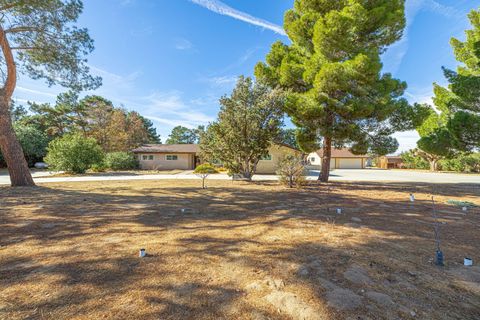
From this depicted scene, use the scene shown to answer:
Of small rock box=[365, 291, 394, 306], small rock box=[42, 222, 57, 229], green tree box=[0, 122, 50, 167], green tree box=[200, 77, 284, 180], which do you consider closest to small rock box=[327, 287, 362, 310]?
small rock box=[365, 291, 394, 306]

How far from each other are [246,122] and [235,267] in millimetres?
9255

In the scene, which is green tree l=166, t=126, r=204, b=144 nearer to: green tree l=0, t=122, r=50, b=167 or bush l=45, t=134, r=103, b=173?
green tree l=0, t=122, r=50, b=167

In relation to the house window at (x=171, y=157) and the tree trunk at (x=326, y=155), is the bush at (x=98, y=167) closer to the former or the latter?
the house window at (x=171, y=157)

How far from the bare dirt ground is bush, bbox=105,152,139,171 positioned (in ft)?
60.4

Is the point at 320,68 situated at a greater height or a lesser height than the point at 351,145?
greater

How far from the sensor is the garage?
114 ft

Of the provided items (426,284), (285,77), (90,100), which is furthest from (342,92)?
(90,100)

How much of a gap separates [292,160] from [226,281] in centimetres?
813

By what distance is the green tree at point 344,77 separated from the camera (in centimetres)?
912

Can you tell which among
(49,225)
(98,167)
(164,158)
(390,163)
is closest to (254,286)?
(49,225)

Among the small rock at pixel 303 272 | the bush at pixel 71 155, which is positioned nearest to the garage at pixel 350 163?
the bush at pixel 71 155

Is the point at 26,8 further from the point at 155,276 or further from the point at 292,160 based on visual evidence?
the point at 292,160

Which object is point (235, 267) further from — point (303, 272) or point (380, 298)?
point (380, 298)

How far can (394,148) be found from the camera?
431 inches
